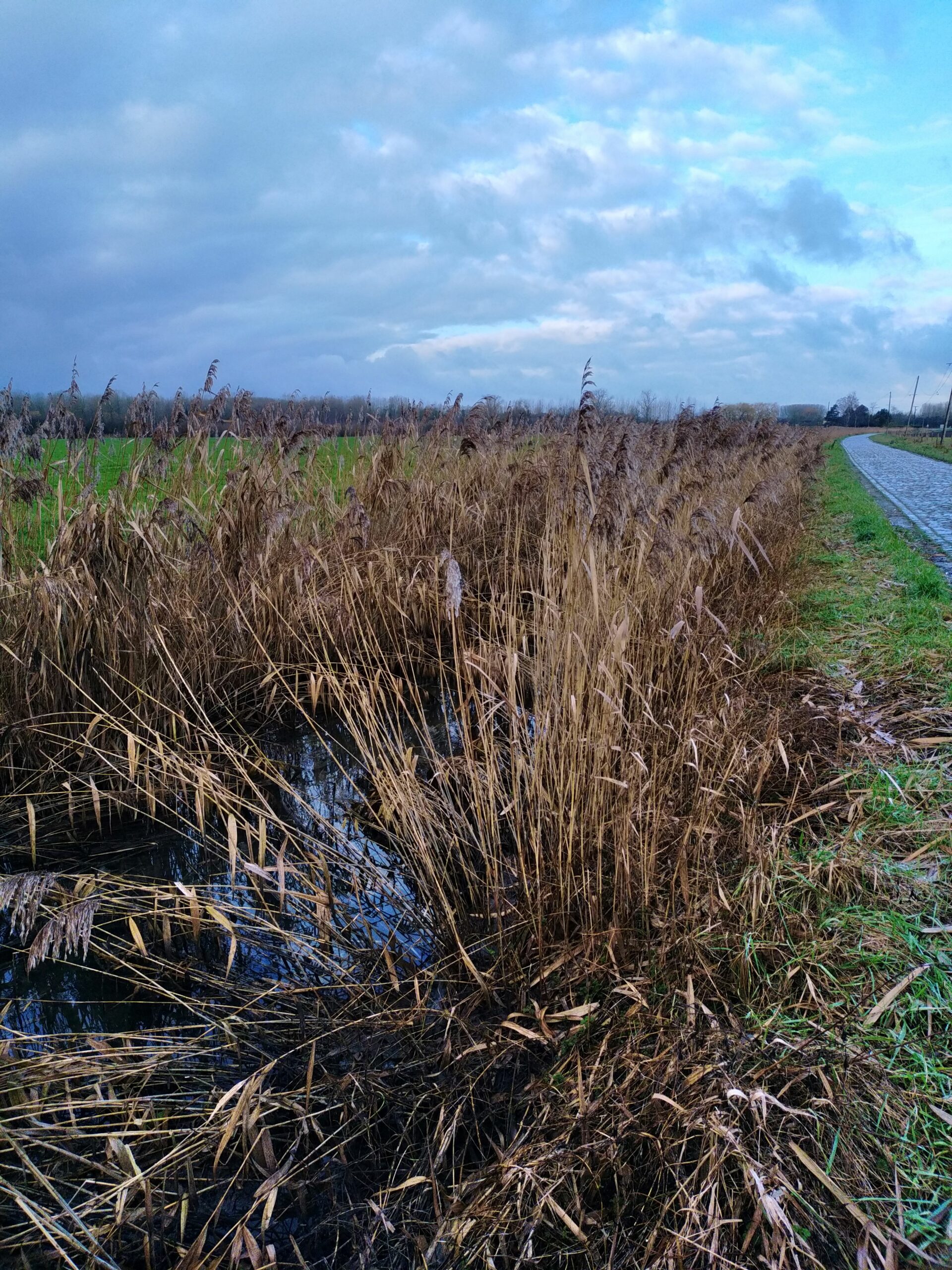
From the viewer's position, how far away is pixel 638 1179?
150 centimetres

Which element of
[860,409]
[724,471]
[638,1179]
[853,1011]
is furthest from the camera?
[860,409]

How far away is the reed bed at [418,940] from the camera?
4.77 ft

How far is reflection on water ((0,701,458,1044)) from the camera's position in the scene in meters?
2.00

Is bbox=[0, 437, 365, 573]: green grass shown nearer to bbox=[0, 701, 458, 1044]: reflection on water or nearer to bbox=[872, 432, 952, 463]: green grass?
bbox=[0, 701, 458, 1044]: reflection on water

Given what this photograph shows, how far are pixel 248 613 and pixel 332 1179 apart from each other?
8.92 feet

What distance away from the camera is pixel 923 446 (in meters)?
39.1

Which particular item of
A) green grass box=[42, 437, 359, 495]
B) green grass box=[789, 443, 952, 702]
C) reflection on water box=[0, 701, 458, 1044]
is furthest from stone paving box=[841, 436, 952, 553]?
reflection on water box=[0, 701, 458, 1044]

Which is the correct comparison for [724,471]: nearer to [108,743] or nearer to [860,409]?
[108,743]

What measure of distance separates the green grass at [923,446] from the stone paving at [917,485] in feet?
1.88

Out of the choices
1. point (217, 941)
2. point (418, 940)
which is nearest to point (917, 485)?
point (418, 940)

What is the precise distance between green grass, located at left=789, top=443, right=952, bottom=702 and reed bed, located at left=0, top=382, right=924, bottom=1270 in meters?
0.93

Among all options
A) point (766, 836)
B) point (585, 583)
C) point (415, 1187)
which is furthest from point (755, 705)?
point (415, 1187)

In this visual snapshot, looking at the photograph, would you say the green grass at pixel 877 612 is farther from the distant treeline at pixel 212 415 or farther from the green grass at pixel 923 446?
the green grass at pixel 923 446

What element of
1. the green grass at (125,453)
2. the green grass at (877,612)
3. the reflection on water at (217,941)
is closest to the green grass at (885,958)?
the green grass at (877,612)
